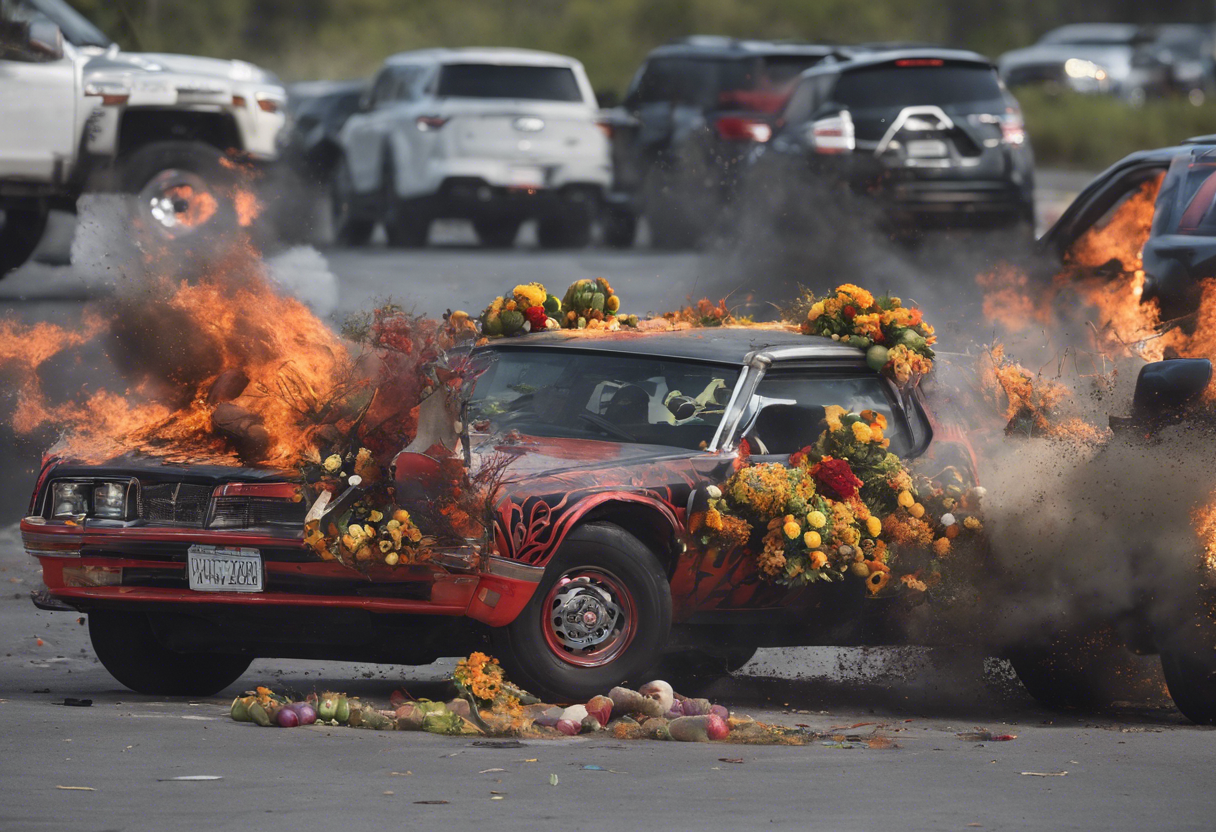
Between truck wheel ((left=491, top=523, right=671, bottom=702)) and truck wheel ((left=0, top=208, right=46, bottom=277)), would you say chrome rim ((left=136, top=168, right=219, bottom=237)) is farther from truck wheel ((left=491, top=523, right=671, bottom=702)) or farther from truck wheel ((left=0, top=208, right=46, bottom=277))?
truck wheel ((left=491, top=523, right=671, bottom=702))

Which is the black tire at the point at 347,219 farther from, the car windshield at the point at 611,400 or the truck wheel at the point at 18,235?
the car windshield at the point at 611,400

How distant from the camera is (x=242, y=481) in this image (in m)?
7.62

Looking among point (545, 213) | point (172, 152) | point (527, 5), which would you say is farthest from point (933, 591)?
point (527, 5)

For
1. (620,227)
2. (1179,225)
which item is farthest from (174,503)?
(620,227)

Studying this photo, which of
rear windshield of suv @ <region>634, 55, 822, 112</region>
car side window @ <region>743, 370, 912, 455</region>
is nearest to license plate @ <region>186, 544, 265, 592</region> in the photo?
car side window @ <region>743, 370, 912, 455</region>

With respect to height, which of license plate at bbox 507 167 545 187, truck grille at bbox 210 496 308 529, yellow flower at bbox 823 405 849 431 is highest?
license plate at bbox 507 167 545 187

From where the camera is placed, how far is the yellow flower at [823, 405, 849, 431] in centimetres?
830

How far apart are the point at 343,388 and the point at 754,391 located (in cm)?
156

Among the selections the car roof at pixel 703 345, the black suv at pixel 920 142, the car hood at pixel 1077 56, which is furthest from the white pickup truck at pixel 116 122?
the car hood at pixel 1077 56

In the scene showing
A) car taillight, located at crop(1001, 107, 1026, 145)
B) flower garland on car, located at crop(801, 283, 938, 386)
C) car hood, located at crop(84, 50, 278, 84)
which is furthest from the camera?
car taillight, located at crop(1001, 107, 1026, 145)

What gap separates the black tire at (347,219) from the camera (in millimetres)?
23000

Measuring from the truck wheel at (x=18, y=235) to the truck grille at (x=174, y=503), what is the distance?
10879 millimetres

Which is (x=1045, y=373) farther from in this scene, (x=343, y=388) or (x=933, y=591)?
(x=343, y=388)

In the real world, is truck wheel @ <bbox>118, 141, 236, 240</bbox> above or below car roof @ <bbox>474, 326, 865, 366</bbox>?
above
